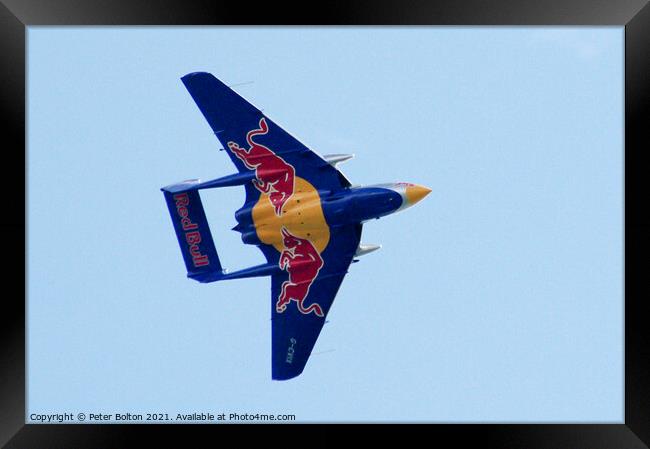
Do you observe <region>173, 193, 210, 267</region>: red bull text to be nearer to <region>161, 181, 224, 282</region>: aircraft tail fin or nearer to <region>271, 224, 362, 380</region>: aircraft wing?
<region>161, 181, 224, 282</region>: aircraft tail fin

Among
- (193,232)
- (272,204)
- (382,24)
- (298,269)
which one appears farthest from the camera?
(298,269)

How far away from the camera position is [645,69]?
21344 millimetres

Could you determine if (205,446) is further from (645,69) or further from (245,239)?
(645,69)

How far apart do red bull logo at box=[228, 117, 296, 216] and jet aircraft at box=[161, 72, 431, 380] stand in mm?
30

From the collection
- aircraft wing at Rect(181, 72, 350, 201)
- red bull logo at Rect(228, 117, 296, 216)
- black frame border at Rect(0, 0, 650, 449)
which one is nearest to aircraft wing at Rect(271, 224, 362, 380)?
red bull logo at Rect(228, 117, 296, 216)

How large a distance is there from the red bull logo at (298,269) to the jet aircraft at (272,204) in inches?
1.2

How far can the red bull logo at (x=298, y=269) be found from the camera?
2689 centimetres

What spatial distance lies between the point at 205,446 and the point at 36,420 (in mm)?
4338

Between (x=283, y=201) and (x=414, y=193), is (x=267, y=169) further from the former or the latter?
(x=414, y=193)

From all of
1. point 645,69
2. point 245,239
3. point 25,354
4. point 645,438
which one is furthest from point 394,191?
point 25,354

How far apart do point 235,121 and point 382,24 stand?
7076 mm

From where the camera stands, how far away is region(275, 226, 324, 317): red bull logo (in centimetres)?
2689

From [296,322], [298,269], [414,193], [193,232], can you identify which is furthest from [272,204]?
[414,193]

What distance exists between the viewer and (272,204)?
26234 millimetres
